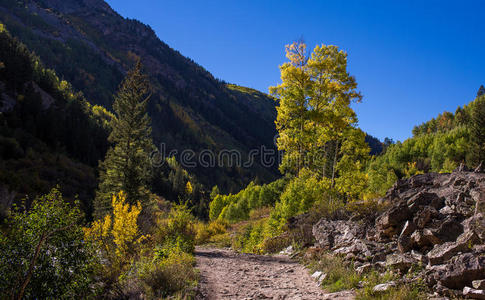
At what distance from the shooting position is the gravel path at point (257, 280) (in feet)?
20.8

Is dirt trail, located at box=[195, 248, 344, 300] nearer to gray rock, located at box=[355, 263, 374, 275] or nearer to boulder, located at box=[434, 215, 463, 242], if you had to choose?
gray rock, located at box=[355, 263, 374, 275]

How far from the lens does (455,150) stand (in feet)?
174

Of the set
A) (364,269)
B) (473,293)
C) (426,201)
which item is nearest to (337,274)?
(364,269)

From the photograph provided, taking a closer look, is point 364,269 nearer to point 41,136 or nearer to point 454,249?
point 454,249

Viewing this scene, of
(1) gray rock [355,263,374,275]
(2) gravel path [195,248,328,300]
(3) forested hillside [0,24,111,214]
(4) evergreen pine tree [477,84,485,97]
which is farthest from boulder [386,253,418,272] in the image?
(4) evergreen pine tree [477,84,485,97]

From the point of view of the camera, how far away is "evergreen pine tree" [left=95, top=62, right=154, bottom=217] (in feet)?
67.9

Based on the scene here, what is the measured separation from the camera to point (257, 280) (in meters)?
7.69

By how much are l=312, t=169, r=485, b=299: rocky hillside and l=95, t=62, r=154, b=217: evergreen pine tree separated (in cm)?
1572

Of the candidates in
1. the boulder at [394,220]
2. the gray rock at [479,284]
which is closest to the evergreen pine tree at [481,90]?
the boulder at [394,220]

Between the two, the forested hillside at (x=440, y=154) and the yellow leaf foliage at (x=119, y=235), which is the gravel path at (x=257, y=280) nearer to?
the yellow leaf foliage at (x=119, y=235)

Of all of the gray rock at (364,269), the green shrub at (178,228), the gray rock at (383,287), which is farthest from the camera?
the green shrub at (178,228)

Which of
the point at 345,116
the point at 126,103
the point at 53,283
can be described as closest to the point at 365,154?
the point at 345,116

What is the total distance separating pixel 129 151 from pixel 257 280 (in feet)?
55.4

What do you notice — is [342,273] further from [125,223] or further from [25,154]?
[25,154]
